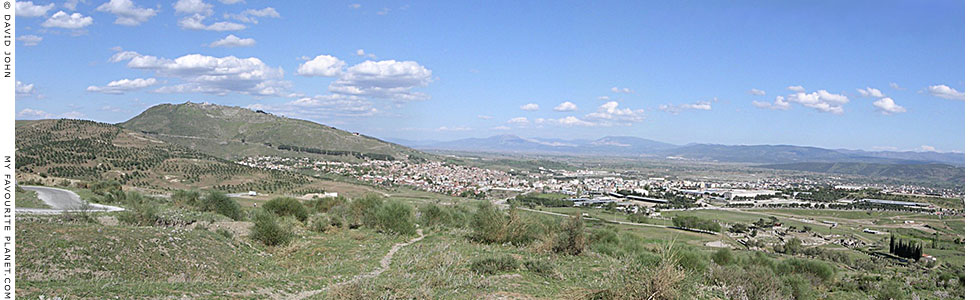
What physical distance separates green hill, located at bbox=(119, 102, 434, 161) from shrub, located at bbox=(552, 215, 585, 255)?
89.9 meters

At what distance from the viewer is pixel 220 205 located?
25.2 meters

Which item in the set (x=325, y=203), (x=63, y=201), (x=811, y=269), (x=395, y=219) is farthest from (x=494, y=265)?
(x=325, y=203)

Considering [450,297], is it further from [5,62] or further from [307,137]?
[307,137]

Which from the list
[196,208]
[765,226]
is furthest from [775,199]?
[196,208]

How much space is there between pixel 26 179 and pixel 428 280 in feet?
129

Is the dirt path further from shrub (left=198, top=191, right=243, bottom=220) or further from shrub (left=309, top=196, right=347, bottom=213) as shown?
shrub (left=309, top=196, right=347, bottom=213)

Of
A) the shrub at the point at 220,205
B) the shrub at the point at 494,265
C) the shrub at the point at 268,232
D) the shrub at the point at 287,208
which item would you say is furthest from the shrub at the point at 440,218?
the shrub at the point at 494,265

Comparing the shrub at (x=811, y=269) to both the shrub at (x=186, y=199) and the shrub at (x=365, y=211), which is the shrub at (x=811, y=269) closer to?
the shrub at (x=365, y=211)

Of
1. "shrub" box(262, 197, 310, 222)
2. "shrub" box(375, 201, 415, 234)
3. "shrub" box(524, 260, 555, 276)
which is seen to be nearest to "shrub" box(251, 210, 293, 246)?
"shrub" box(375, 201, 415, 234)

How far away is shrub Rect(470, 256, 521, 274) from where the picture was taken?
1197 centimetres

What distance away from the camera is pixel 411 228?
73.7 feet

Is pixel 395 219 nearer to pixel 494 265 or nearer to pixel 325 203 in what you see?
pixel 494 265

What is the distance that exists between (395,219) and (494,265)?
11297mm
